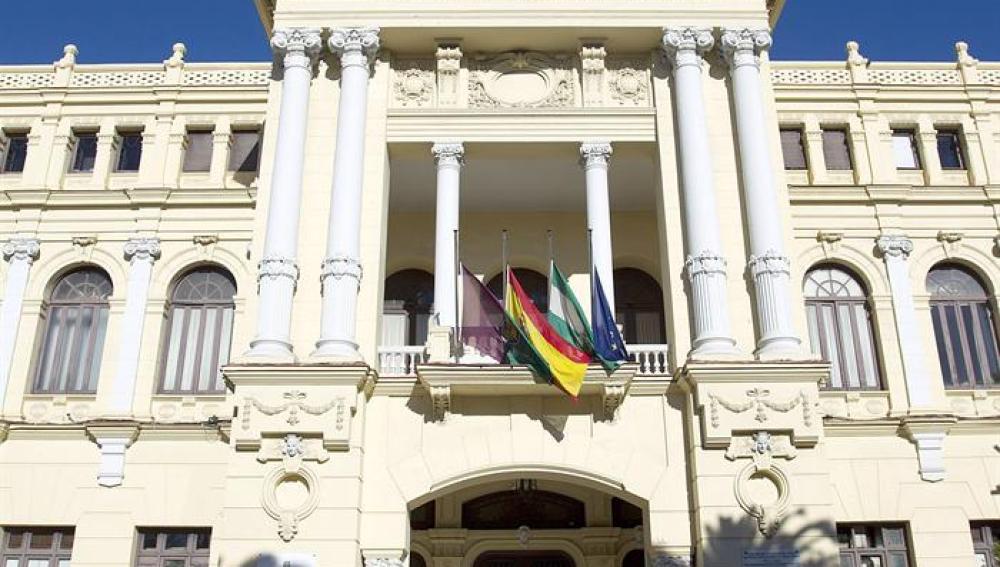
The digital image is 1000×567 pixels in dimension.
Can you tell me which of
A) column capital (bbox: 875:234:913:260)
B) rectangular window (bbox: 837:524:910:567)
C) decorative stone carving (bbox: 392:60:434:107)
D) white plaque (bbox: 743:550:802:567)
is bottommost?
white plaque (bbox: 743:550:802:567)

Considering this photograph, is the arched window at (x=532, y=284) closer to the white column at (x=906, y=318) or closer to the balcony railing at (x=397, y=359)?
the balcony railing at (x=397, y=359)

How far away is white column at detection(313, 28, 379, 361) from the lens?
16.4 metres

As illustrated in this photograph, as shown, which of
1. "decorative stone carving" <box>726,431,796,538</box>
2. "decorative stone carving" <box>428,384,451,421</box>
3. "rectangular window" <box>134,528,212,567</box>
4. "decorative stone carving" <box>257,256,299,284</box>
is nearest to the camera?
"decorative stone carving" <box>726,431,796,538</box>

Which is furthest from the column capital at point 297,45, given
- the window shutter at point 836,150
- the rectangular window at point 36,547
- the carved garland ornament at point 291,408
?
the window shutter at point 836,150

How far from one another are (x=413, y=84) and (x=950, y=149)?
42.1ft

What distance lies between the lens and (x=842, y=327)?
2144 centimetres

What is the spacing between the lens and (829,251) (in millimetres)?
21781

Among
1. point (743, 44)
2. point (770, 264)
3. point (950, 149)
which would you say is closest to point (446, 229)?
point (770, 264)

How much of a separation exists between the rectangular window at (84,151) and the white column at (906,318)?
1809 centimetres

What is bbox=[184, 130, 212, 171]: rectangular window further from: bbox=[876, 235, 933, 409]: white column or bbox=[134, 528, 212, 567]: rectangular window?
bbox=[876, 235, 933, 409]: white column

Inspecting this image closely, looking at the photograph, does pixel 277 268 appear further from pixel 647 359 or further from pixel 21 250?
pixel 21 250

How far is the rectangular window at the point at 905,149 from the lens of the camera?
75.2ft

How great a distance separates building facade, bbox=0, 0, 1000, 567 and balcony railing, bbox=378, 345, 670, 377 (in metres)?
0.12

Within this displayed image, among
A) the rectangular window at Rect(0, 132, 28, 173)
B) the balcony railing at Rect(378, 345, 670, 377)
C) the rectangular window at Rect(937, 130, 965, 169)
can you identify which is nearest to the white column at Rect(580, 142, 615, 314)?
the balcony railing at Rect(378, 345, 670, 377)
